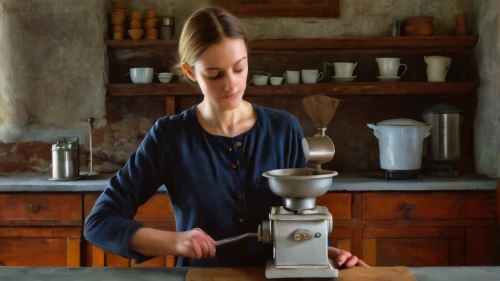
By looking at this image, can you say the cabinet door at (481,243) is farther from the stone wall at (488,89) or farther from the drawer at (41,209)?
the drawer at (41,209)

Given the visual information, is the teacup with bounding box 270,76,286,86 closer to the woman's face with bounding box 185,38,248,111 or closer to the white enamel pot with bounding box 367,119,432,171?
the white enamel pot with bounding box 367,119,432,171

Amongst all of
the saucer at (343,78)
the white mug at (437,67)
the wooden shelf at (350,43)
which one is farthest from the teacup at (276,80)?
the white mug at (437,67)

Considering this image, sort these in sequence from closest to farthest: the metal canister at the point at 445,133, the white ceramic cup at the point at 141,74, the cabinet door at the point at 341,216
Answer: the cabinet door at the point at 341,216 < the metal canister at the point at 445,133 < the white ceramic cup at the point at 141,74

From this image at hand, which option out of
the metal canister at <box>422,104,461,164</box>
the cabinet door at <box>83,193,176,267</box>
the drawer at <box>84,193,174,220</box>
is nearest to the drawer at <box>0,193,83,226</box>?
the cabinet door at <box>83,193,176,267</box>

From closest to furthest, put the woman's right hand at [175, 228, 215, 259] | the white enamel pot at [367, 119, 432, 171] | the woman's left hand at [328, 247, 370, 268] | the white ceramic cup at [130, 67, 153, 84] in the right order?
the woman's right hand at [175, 228, 215, 259]
the woman's left hand at [328, 247, 370, 268]
the white enamel pot at [367, 119, 432, 171]
the white ceramic cup at [130, 67, 153, 84]

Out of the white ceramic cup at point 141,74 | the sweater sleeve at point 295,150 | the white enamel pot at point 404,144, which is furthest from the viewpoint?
the white ceramic cup at point 141,74

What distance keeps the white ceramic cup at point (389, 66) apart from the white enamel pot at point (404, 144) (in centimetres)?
36

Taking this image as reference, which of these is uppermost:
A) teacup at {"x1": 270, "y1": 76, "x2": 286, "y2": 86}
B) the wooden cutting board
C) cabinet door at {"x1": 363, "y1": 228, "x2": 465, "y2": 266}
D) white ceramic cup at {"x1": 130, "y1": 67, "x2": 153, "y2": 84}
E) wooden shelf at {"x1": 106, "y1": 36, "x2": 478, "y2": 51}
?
wooden shelf at {"x1": 106, "y1": 36, "x2": 478, "y2": 51}

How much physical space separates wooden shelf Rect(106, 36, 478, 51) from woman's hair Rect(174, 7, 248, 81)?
1.95m

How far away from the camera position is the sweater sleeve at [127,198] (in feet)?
5.19

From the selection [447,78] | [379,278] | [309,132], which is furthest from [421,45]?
[379,278]

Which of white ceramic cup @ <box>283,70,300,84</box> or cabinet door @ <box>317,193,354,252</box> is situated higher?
white ceramic cup @ <box>283,70,300,84</box>

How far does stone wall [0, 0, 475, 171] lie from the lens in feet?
12.3

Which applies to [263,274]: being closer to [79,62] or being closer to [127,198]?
[127,198]
